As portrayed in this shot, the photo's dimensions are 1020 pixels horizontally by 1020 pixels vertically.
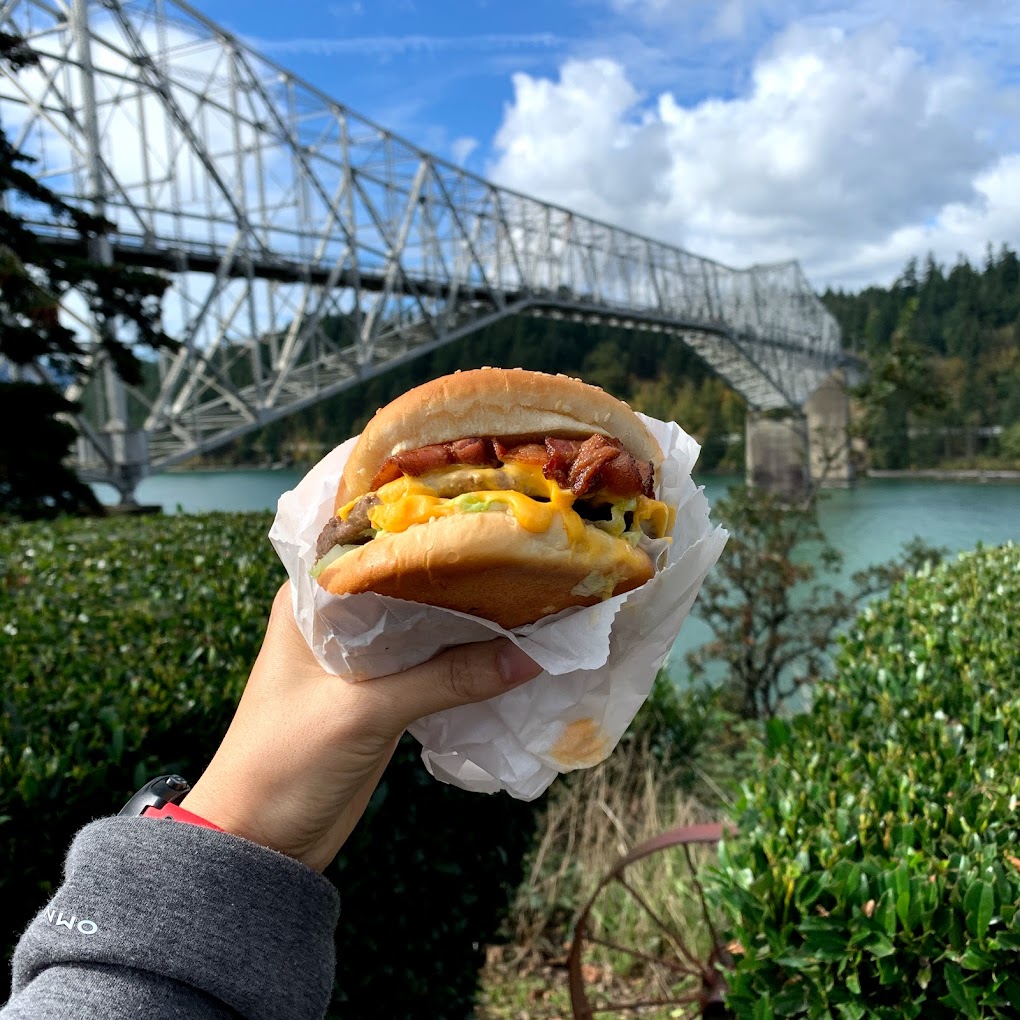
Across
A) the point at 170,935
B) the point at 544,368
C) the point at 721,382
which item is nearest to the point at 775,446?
the point at 721,382

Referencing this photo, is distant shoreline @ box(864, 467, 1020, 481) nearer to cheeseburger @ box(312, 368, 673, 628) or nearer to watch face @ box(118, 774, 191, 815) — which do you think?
cheeseburger @ box(312, 368, 673, 628)

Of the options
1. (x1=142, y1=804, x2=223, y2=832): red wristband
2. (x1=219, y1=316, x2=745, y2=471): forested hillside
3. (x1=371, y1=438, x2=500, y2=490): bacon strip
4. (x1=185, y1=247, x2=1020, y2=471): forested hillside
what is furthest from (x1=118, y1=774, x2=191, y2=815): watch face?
(x1=219, y1=316, x2=745, y2=471): forested hillside

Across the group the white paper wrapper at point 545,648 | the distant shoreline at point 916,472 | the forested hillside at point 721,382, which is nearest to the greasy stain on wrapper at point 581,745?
the white paper wrapper at point 545,648

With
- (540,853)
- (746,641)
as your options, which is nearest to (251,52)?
(746,641)

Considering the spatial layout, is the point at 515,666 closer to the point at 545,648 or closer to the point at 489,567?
the point at 545,648

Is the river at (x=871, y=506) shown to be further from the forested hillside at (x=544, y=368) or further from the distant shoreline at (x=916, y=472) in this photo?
the forested hillside at (x=544, y=368)

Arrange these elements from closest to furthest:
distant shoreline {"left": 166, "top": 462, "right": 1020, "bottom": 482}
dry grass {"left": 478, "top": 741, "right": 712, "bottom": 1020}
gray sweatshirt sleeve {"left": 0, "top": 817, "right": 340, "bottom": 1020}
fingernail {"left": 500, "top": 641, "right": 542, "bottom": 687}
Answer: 1. gray sweatshirt sleeve {"left": 0, "top": 817, "right": 340, "bottom": 1020}
2. fingernail {"left": 500, "top": 641, "right": 542, "bottom": 687}
3. dry grass {"left": 478, "top": 741, "right": 712, "bottom": 1020}
4. distant shoreline {"left": 166, "top": 462, "right": 1020, "bottom": 482}

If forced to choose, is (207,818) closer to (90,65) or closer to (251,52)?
(90,65)
